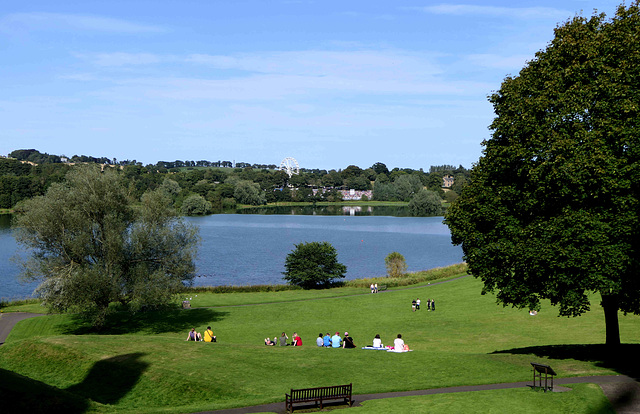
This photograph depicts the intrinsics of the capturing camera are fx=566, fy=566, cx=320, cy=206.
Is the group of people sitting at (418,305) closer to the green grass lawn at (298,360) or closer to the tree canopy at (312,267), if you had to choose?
the green grass lawn at (298,360)

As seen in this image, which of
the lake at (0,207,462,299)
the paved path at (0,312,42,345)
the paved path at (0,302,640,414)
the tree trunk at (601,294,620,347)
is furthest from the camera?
the lake at (0,207,462,299)

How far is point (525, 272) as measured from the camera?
2880 cm

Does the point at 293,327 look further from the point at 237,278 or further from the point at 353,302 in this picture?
the point at 237,278

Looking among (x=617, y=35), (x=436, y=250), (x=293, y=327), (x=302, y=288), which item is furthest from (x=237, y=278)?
(x=617, y=35)

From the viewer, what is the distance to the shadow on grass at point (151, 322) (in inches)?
1999

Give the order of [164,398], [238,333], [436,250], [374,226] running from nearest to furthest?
[164,398], [238,333], [436,250], [374,226]

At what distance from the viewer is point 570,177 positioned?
26.0m

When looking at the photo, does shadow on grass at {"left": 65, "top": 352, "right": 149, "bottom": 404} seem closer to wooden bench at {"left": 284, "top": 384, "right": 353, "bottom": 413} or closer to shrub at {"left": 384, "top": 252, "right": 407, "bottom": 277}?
wooden bench at {"left": 284, "top": 384, "right": 353, "bottom": 413}

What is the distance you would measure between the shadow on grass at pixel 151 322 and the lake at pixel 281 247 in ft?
24.5

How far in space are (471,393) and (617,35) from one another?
1858 centimetres

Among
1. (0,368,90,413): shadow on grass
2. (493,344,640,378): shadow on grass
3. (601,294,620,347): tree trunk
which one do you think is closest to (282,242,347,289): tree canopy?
(493,344,640,378): shadow on grass

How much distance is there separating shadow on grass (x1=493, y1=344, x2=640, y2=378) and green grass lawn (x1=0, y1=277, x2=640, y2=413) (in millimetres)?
56

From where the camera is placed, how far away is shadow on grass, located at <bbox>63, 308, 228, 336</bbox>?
50.8 metres

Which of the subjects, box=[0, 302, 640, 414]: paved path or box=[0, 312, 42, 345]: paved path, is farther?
box=[0, 312, 42, 345]: paved path
